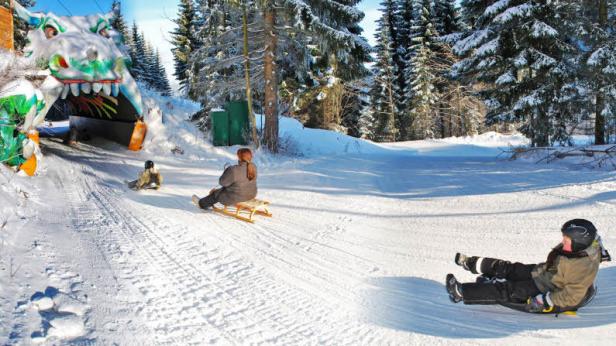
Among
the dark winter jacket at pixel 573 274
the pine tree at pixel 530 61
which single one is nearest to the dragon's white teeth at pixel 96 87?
the dark winter jacket at pixel 573 274

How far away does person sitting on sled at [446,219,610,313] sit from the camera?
3.54 meters

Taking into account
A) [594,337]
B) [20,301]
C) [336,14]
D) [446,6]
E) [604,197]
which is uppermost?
[446,6]

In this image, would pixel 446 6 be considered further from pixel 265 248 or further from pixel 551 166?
pixel 265 248

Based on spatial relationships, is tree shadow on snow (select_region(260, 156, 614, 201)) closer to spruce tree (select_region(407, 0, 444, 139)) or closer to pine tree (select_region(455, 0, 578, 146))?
pine tree (select_region(455, 0, 578, 146))

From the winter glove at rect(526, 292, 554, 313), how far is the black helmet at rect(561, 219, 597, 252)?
507 millimetres

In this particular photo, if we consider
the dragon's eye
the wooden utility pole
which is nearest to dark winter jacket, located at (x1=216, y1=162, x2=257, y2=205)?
the wooden utility pole

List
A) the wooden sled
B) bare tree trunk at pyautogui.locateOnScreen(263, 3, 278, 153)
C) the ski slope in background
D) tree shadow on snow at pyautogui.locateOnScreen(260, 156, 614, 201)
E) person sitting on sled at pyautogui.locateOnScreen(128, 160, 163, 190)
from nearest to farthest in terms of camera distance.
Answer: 1. the ski slope in background
2. the wooden sled
3. person sitting on sled at pyautogui.locateOnScreen(128, 160, 163, 190)
4. tree shadow on snow at pyautogui.locateOnScreen(260, 156, 614, 201)
5. bare tree trunk at pyautogui.locateOnScreen(263, 3, 278, 153)

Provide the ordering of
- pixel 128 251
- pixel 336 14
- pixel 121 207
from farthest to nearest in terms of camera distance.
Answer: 1. pixel 336 14
2. pixel 121 207
3. pixel 128 251

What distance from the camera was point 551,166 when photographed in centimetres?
1115

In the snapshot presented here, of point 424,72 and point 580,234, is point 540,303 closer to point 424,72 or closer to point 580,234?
point 580,234

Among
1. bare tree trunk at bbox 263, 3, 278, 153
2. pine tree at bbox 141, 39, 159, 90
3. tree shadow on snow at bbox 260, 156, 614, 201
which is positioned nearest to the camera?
tree shadow on snow at bbox 260, 156, 614, 201

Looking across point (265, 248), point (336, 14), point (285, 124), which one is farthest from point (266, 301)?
point (285, 124)

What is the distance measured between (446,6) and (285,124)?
22006mm

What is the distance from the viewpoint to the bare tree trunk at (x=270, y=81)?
14.1 metres
